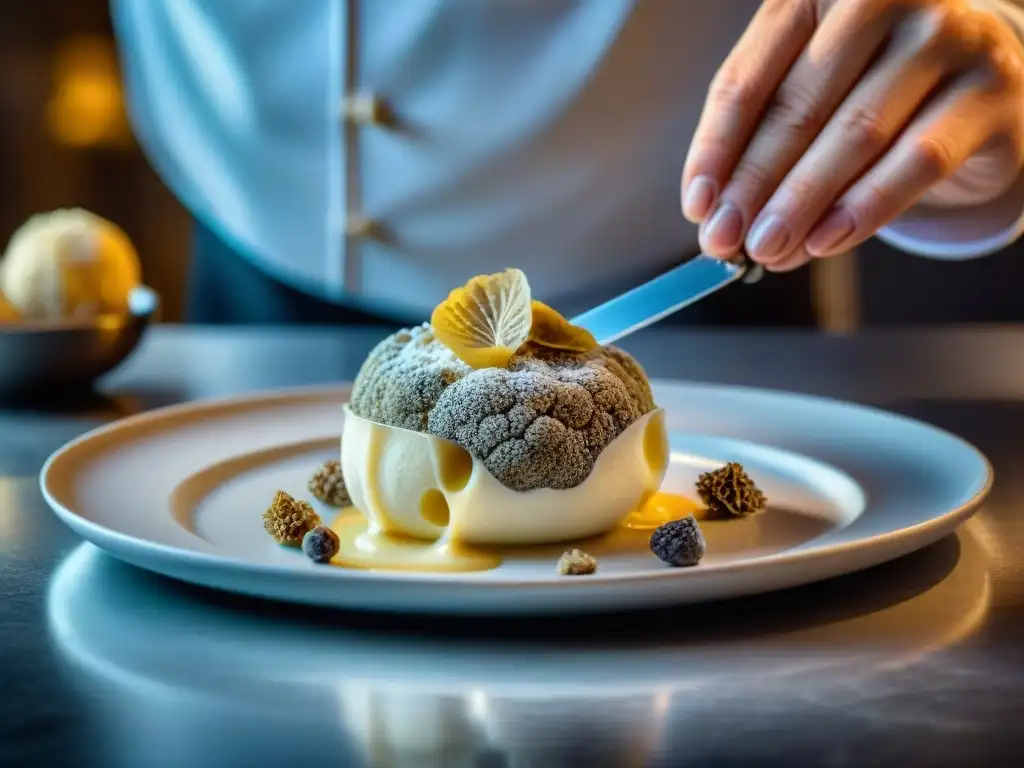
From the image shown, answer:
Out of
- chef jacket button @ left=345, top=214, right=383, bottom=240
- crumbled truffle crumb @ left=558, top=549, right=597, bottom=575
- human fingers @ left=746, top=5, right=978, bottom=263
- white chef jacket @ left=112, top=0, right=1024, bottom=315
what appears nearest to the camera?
crumbled truffle crumb @ left=558, top=549, right=597, bottom=575

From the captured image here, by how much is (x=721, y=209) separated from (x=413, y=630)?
57 centimetres

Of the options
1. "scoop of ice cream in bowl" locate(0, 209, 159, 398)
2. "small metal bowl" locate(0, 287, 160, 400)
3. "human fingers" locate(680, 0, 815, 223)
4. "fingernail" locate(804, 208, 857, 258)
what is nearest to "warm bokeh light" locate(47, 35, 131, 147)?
"scoop of ice cream in bowl" locate(0, 209, 159, 398)

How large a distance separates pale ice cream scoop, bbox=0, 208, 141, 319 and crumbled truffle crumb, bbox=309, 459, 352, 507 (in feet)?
2.31

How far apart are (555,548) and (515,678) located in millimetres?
292

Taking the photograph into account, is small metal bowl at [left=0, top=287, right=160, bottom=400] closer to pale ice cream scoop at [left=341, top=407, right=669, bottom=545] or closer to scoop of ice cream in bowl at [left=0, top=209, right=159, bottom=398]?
scoop of ice cream in bowl at [left=0, top=209, right=159, bottom=398]

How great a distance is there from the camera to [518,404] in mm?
936

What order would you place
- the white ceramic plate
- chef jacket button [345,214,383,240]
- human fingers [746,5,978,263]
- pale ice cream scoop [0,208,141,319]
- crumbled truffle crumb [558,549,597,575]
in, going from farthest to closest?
chef jacket button [345,214,383,240], pale ice cream scoop [0,208,141,319], human fingers [746,5,978,263], crumbled truffle crumb [558,549,597,575], the white ceramic plate

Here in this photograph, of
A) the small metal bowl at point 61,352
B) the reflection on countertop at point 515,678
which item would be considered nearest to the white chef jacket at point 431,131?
the small metal bowl at point 61,352

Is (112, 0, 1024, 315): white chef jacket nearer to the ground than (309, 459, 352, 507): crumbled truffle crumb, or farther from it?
farther from it

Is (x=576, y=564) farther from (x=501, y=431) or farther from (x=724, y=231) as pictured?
(x=724, y=231)

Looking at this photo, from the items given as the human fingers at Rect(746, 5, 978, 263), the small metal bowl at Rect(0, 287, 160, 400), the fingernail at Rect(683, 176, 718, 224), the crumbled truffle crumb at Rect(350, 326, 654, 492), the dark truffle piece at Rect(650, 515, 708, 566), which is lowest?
the small metal bowl at Rect(0, 287, 160, 400)

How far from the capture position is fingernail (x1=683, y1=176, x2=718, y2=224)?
114cm

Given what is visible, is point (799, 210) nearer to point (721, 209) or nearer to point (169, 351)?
point (721, 209)

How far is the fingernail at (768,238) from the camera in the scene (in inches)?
43.4
